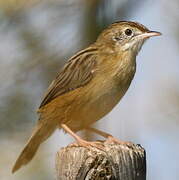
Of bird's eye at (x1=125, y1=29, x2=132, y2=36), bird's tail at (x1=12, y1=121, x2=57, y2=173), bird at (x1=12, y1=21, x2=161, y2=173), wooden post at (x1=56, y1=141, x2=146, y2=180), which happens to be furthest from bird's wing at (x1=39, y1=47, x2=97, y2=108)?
wooden post at (x1=56, y1=141, x2=146, y2=180)

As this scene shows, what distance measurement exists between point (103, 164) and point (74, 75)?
6.37 ft

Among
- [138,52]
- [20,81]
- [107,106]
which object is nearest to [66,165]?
[107,106]

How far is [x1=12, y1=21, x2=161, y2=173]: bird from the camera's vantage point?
18.1ft

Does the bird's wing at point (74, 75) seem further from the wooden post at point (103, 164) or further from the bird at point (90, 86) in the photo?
the wooden post at point (103, 164)

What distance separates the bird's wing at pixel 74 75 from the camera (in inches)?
221

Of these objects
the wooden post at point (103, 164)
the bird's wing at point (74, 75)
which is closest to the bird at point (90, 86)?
Result: the bird's wing at point (74, 75)

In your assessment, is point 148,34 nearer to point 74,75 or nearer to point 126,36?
point 126,36

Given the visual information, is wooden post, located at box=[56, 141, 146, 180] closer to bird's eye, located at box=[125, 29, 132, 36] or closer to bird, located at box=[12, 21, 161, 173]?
bird, located at box=[12, 21, 161, 173]

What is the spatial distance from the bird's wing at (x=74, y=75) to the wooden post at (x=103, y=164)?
1673mm

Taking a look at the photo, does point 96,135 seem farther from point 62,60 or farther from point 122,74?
point 62,60

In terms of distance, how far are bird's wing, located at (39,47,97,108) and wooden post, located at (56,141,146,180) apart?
5.49ft

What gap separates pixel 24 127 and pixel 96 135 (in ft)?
4.01

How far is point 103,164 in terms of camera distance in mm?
3785

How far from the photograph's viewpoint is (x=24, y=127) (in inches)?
270
